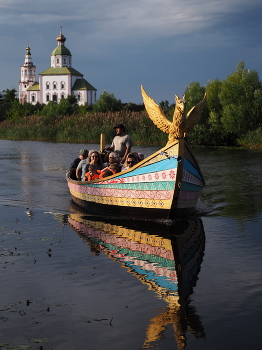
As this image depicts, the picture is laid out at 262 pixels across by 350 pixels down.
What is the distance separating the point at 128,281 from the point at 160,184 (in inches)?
156

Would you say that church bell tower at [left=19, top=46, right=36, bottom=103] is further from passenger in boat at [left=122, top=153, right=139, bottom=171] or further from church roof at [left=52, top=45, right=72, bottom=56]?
passenger in boat at [left=122, top=153, right=139, bottom=171]

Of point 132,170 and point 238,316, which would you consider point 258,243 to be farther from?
point 238,316

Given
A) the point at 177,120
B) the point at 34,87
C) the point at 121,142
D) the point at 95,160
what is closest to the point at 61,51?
the point at 34,87

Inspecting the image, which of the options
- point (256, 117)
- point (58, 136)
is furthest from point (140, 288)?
point (58, 136)

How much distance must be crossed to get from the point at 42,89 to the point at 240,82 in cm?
9412

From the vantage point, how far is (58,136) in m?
50.2

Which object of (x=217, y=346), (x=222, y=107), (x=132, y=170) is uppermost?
(x=222, y=107)

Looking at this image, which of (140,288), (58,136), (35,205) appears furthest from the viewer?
(58,136)

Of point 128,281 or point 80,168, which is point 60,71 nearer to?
point 80,168

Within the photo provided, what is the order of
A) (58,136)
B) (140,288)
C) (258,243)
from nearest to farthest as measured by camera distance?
(140,288) < (258,243) < (58,136)

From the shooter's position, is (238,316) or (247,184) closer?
(238,316)

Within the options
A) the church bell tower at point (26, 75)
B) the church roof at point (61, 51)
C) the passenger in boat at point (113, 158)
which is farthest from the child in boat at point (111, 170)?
the church bell tower at point (26, 75)

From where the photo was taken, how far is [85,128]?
4703 cm

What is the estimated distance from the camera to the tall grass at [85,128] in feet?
141
